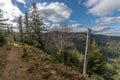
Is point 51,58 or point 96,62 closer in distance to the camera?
point 51,58

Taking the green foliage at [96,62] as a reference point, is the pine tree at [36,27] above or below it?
above

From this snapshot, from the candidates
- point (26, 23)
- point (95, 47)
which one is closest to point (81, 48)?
point (26, 23)

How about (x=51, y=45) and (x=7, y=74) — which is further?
(x=51, y=45)

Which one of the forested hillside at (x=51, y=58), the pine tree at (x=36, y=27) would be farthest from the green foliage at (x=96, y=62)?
the pine tree at (x=36, y=27)

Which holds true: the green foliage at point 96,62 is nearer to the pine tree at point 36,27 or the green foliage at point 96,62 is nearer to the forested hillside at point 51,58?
the forested hillside at point 51,58

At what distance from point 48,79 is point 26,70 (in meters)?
2.73

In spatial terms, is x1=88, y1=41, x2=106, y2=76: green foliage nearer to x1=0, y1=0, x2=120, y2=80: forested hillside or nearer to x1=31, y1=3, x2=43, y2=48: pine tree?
x1=0, y1=0, x2=120, y2=80: forested hillside

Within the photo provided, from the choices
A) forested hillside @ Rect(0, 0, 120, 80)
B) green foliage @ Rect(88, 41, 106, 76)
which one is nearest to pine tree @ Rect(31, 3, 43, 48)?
forested hillside @ Rect(0, 0, 120, 80)

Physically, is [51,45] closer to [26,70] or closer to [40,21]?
[40,21]

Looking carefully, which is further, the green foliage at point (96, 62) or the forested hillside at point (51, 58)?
the green foliage at point (96, 62)

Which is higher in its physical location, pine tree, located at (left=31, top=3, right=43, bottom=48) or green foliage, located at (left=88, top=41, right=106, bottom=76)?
pine tree, located at (left=31, top=3, right=43, bottom=48)

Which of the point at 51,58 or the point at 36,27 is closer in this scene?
the point at 51,58

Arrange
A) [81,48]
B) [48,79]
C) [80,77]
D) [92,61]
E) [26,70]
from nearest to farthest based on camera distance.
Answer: [48,79], [80,77], [26,70], [92,61], [81,48]

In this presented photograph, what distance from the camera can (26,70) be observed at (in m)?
11.2
